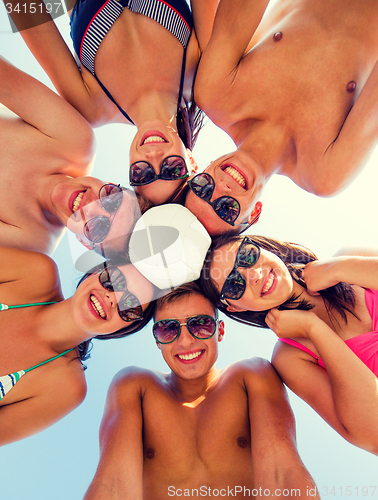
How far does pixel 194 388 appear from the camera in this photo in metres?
2.02

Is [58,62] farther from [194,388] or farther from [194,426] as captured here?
[194,426]

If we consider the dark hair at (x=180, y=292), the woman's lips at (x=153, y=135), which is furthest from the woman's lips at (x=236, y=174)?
the dark hair at (x=180, y=292)

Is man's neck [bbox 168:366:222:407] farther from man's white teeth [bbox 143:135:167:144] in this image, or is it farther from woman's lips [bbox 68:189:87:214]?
man's white teeth [bbox 143:135:167:144]

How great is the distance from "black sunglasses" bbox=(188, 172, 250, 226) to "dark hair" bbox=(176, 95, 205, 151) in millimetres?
474

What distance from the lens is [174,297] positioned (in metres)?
1.85

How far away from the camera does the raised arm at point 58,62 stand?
1.93m

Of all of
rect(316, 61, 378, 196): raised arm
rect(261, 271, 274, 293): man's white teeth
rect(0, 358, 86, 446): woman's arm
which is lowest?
rect(0, 358, 86, 446): woman's arm

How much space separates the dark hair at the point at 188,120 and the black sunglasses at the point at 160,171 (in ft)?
1.31

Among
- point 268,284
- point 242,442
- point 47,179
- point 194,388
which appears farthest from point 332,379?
point 47,179

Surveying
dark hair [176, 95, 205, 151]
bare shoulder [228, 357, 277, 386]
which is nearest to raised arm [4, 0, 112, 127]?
dark hair [176, 95, 205, 151]

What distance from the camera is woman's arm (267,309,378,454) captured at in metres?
1.52

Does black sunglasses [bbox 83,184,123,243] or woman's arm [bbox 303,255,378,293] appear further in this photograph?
black sunglasses [bbox 83,184,123,243]

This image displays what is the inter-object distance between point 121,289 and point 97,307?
18 centimetres

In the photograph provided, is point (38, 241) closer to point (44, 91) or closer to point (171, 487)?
point (44, 91)
